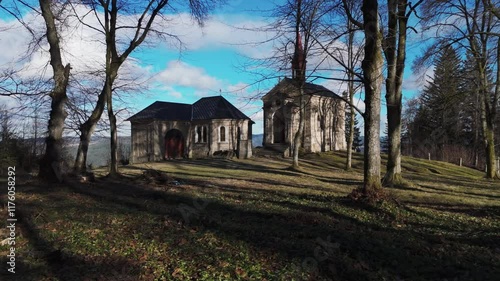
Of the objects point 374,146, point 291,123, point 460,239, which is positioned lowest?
point 460,239

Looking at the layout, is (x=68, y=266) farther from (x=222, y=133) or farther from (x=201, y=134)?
(x=201, y=134)

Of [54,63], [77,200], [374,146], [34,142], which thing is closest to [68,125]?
[34,142]

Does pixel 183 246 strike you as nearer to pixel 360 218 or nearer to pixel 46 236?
pixel 46 236

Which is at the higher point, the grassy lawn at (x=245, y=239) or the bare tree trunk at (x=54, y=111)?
the bare tree trunk at (x=54, y=111)

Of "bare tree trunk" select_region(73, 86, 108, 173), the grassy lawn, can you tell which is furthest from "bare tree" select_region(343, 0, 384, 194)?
"bare tree trunk" select_region(73, 86, 108, 173)

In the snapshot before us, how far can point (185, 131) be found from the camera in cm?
4141

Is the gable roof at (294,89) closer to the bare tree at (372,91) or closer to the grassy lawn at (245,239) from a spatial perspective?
the bare tree at (372,91)

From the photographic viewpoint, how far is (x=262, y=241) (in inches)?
231

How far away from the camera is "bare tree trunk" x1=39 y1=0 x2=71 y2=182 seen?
38.4 feet

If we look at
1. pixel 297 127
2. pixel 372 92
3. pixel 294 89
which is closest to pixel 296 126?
pixel 297 127

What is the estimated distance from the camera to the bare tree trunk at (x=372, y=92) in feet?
29.9

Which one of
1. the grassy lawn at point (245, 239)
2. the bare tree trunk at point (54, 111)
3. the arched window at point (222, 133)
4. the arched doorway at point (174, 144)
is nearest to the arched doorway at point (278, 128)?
the arched window at point (222, 133)

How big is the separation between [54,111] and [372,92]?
31.7 feet

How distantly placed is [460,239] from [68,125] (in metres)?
20.6
